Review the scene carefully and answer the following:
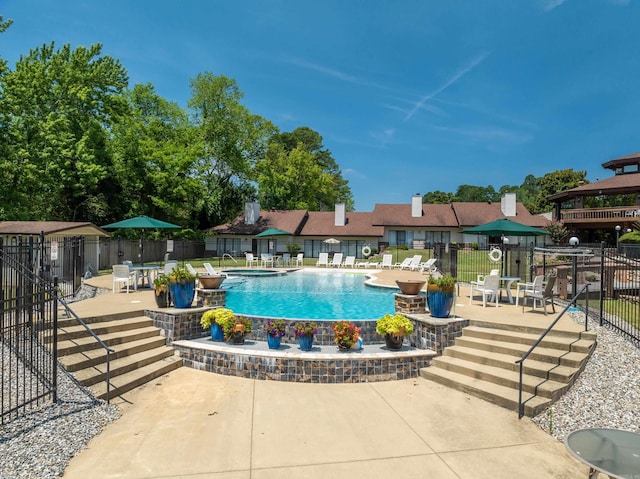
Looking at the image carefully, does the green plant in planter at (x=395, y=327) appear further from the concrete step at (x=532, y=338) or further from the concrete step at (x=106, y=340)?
the concrete step at (x=106, y=340)

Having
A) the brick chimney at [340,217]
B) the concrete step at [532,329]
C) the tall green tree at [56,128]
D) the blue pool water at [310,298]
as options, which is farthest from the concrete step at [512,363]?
the brick chimney at [340,217]

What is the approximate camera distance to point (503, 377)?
5.78 m

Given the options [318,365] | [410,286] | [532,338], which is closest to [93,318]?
[318,365]

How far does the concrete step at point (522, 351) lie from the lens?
583cm

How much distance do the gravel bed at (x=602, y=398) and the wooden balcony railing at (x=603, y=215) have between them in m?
27.9

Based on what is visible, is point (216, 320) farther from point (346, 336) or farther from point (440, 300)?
point (440, 300)

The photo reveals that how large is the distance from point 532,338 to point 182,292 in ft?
24.0

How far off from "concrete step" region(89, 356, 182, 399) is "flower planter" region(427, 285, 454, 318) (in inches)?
211

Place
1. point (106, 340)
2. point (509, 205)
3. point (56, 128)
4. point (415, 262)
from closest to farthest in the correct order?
Result: 1. point (106, 340)
2. point (415, 262)
3. point (56, 128)
4. point (509, 205)

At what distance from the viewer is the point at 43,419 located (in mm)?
4406

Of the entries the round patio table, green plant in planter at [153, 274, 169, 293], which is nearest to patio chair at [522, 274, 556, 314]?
the round patio table

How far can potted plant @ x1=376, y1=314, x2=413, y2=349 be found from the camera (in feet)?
23.3

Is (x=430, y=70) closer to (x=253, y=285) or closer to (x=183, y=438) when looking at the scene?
(x=253, y=285)

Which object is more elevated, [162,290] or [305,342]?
[162,290]
